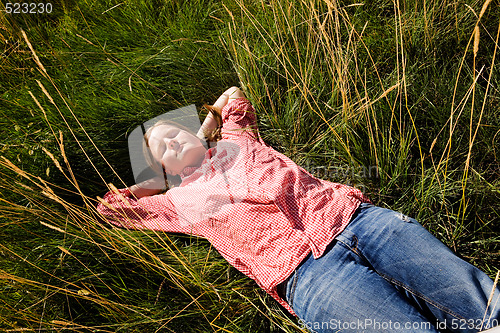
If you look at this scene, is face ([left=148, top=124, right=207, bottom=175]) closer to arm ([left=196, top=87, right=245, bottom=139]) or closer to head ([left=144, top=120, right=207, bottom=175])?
head ([left=144, top=120, right=207, bottom=175])

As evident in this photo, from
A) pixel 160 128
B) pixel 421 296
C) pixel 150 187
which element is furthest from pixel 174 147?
pixel 421 296

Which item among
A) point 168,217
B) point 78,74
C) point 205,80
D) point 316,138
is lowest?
point 168,217

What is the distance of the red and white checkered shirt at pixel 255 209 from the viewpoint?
160cm

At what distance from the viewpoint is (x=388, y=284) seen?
144 centimetres

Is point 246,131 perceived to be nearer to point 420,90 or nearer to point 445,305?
point 420,90

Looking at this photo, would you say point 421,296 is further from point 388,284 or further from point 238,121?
point 238,121

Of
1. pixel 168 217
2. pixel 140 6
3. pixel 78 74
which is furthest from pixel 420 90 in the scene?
pixel 78 74

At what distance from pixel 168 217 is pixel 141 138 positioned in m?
0.59

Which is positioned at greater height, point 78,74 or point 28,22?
point 28,22

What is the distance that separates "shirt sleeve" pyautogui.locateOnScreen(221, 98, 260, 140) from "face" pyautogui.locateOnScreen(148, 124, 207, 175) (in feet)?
0.68

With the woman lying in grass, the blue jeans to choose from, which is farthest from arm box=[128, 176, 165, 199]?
the blue jeans

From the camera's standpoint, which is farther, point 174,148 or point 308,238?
point 174,148

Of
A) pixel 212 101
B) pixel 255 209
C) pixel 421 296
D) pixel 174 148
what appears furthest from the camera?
pixel 212 101

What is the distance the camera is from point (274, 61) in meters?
2.14
